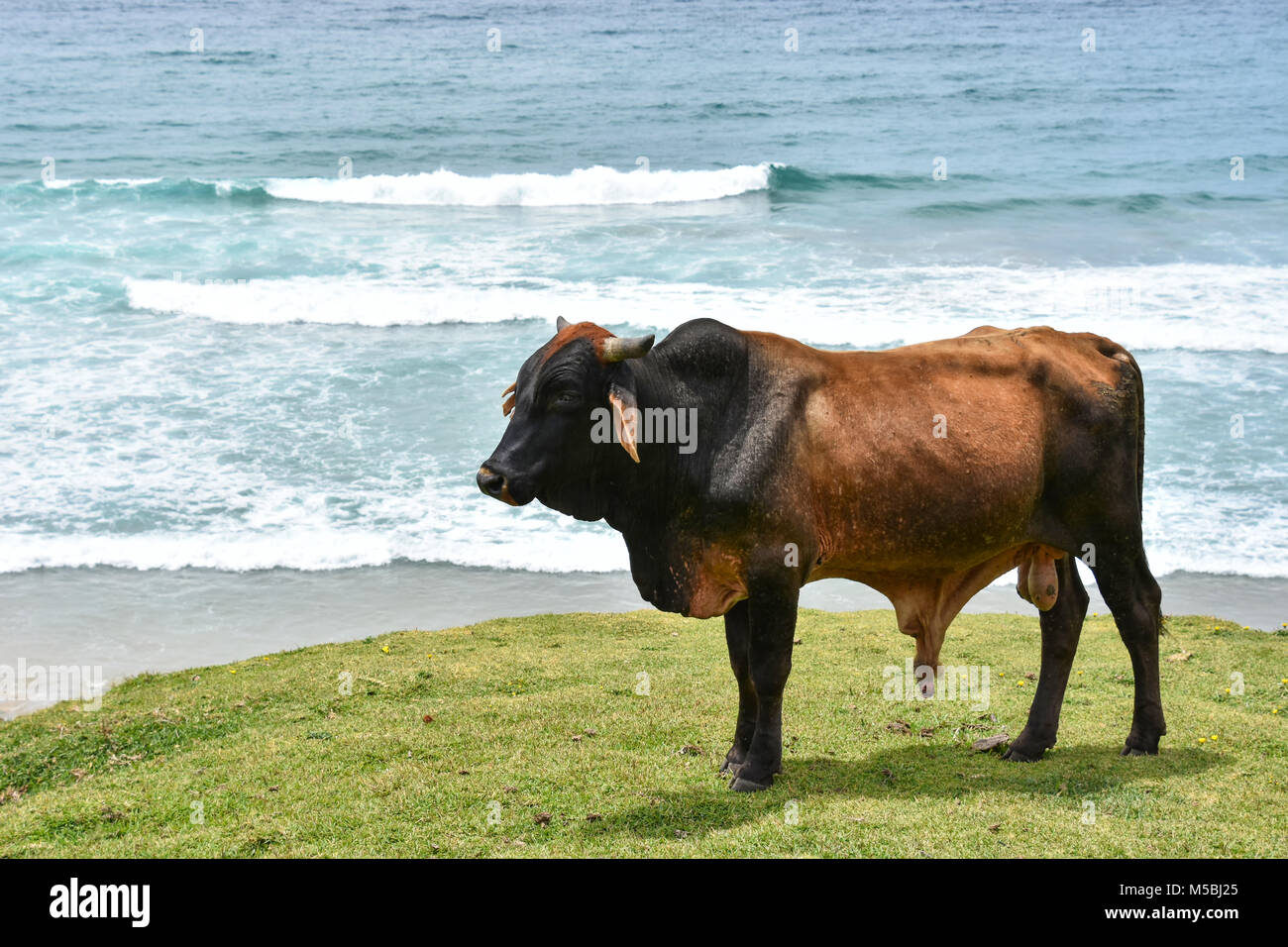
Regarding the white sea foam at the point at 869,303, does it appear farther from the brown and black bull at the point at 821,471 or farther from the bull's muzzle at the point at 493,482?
the bull's muzzle at the point at 493,482

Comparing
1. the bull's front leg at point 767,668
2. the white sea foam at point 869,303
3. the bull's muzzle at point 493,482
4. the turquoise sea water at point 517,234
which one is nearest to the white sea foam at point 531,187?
the turquoise sea water at point 517,234

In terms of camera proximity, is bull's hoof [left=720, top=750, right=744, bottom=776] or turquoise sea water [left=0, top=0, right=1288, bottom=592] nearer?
bull's hoof [left=720, top=750, right=744, bottom=776]

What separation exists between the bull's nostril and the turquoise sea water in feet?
29.6

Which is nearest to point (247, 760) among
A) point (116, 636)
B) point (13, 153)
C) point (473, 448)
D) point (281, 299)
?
point (116, 636)

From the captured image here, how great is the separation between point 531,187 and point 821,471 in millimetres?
33152

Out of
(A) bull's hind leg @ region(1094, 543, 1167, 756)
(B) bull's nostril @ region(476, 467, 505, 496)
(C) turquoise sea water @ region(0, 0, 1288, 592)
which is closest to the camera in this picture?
(B) bull's nostril @ region(476, 467, 505, 496)

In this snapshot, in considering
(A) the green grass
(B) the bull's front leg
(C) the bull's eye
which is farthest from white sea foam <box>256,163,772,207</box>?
(C) the bull's eye

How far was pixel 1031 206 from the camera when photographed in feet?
118

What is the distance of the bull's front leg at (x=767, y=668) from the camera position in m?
7.04

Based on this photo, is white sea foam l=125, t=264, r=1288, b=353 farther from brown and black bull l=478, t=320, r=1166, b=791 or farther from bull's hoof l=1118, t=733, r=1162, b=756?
brown and black bull l=478, t=320, r=1166, b=791

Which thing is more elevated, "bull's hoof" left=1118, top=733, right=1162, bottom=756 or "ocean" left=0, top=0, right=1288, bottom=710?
"ocean" left=0, top=0, right=1288, bottom=710

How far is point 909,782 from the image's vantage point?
7.69 m

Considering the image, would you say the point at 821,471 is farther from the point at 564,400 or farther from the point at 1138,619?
the point at 1138,619

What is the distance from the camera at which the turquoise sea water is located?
17.5 metres
